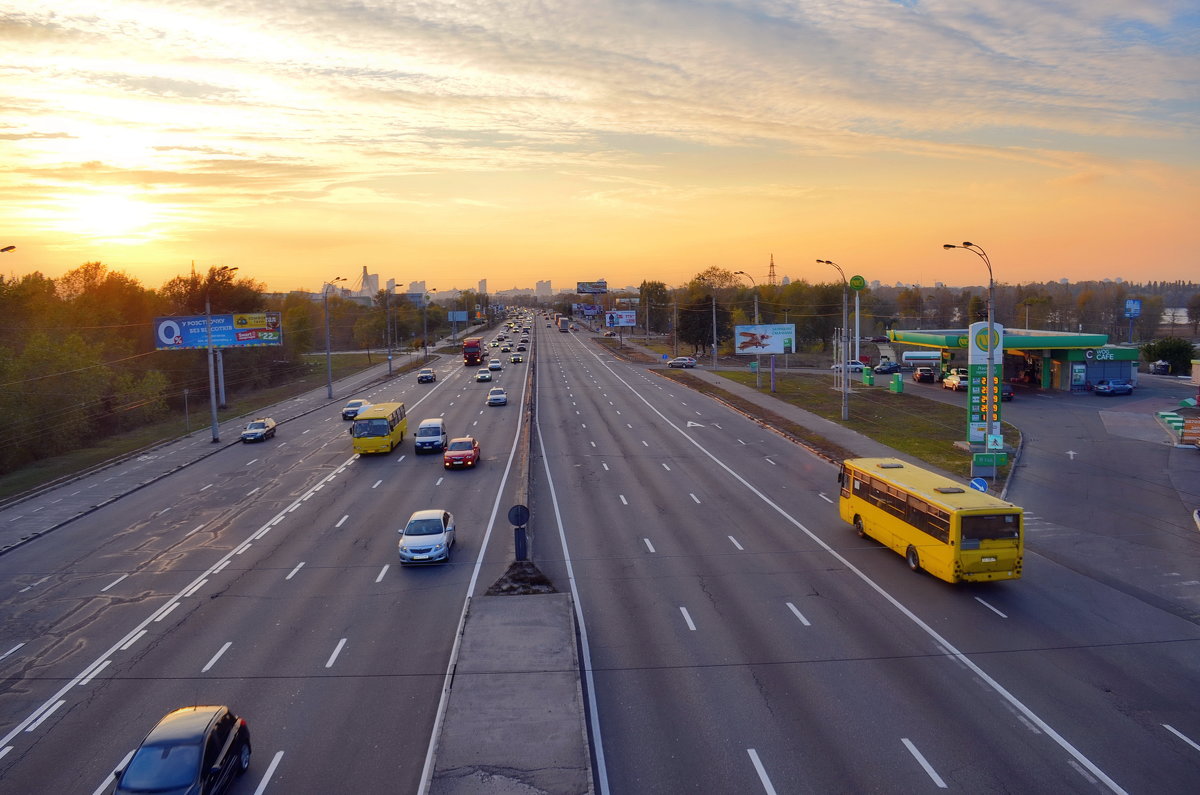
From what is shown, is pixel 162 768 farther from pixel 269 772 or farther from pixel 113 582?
pixel 113 582

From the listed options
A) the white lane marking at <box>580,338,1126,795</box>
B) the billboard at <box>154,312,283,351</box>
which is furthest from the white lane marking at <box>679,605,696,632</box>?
the billboard at <box>154,312,283,351</box>

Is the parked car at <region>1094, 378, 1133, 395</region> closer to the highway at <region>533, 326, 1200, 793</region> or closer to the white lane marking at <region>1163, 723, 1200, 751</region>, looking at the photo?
the highway at <region>533, 326, 1200, 793</region>

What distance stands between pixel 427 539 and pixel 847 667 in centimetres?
1264

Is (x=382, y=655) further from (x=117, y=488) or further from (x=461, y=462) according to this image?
(x=117, y=488)

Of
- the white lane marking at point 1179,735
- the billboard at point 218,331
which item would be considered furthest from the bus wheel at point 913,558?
the billboard at point 218,331

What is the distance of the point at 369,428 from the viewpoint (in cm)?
4181

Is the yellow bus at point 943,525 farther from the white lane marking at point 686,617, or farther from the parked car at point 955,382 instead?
the parked car at point 955,382

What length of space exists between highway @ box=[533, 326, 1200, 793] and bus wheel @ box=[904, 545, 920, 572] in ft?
0.95

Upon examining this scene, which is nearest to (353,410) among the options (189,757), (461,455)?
(461,455)

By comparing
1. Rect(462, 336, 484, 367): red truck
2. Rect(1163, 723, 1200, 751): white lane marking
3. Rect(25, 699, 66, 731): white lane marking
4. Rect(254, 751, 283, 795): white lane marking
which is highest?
Rect(462, 336, 484, 367): red truck

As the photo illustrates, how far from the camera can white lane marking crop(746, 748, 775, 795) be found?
1159 centimetres

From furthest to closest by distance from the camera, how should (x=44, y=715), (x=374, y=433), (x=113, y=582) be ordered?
(x=374, y=433) < (x=113, y=582) < (x=44, y=715)

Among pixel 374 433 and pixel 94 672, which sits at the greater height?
pixel 374 433

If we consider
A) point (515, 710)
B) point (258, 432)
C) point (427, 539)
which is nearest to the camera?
point (515, 710)
